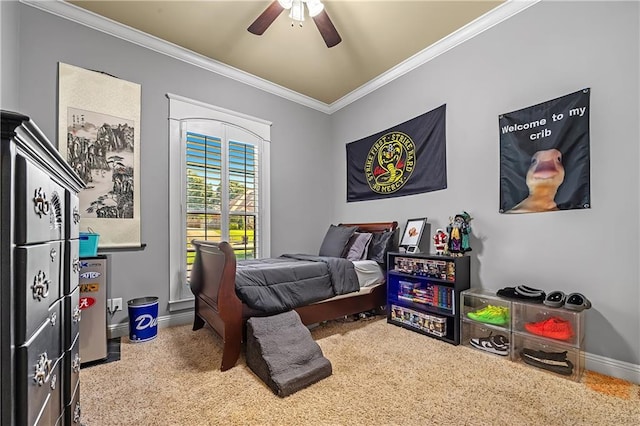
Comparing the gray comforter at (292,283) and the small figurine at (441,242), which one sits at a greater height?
the small figurine at (441,242)

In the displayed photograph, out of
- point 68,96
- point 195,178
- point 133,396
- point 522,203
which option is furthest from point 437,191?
point 68,96

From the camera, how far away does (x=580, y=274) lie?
2059 mm

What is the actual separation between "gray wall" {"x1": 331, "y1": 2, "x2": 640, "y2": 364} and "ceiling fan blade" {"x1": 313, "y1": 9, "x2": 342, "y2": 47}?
129 centimetres

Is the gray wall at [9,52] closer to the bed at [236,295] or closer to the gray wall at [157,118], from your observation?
the gray wall at [157,118]

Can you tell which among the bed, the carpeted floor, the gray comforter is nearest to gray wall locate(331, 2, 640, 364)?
the carpeted floor

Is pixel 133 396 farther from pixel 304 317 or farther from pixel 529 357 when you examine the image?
pixel 529 357

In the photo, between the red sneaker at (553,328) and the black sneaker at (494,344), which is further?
the black sneaker at (494,344)

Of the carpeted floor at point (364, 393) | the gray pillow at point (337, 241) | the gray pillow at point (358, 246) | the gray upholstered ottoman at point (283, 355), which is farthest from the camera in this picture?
the gray pillow at point (337, 241)

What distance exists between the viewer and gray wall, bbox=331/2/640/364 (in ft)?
6.22

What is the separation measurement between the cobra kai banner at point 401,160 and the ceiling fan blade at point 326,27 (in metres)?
1.34

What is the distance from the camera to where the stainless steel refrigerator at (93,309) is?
2.06 metres

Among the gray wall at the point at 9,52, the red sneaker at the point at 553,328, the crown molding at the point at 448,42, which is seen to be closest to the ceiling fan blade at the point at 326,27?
the crown molding at the point at 448,42

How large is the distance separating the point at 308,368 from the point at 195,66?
332cm

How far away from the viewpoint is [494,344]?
2225mm
